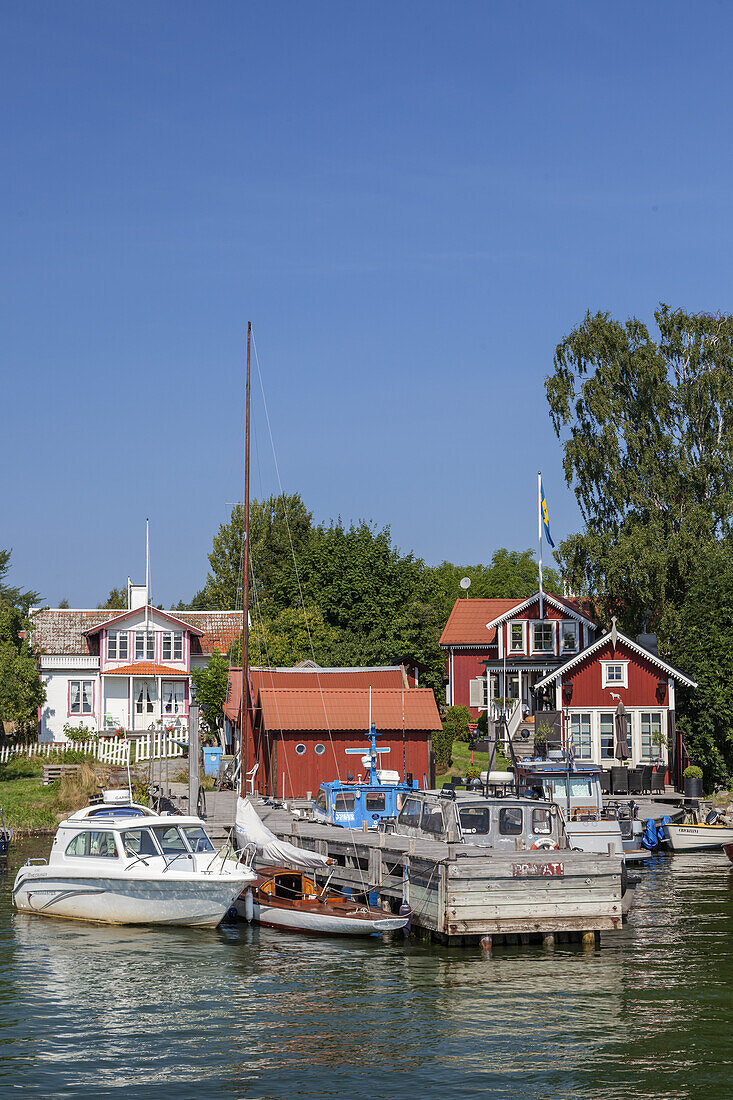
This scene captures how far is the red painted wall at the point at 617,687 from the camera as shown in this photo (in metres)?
51.1

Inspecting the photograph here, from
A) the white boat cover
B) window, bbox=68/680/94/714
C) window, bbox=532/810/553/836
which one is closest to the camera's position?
window, bbox=532/810/553/836

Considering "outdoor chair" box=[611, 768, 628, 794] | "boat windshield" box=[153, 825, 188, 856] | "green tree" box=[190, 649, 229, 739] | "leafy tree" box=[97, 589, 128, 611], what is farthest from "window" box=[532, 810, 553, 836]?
"leafy tree" box=[97, 589, 128, 611]

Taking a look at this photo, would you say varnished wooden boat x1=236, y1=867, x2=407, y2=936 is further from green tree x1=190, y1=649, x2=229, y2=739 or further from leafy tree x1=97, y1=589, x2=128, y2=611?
leafy tree x1=97, y1=589, x2=128, y2=611

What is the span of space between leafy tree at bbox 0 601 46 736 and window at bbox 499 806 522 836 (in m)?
32.4

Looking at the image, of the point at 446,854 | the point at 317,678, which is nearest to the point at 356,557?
the point at 317,678

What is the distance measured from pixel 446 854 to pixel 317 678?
2425cm

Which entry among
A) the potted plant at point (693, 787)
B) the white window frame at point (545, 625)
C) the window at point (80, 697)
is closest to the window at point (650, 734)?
the potted plant at point (693, 787)

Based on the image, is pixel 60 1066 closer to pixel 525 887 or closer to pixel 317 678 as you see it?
pixel 525 887

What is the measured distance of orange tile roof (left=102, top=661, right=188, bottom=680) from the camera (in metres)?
63.3

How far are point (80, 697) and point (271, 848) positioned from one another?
39.4 metres

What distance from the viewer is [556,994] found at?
19953mm

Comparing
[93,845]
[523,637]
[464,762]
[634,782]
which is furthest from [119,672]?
[93,845]

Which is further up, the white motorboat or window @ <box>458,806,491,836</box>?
window @ <box>458,806,491,836</box>

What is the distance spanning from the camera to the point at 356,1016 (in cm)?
1872
